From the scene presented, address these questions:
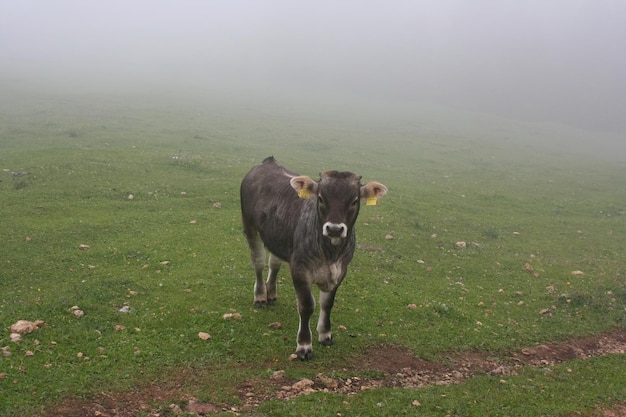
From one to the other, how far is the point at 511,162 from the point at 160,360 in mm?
37356

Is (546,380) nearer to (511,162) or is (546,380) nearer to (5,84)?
(511,162)

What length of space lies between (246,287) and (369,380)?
411cm

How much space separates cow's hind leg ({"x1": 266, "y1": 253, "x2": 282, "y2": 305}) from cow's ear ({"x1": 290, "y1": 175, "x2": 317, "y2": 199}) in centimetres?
221

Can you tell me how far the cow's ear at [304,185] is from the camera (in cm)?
886

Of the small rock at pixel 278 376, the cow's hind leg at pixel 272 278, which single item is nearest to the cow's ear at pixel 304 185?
the cow's hind leg at pixel 272 278

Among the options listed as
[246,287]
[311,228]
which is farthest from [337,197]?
[246,287]

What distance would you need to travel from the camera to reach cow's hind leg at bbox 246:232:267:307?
10917mm

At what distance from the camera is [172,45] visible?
5846 inches

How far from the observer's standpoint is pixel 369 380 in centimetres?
861

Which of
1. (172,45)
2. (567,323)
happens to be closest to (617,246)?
(567,323)

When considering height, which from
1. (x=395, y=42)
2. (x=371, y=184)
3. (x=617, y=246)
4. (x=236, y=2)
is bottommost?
(x=617, y=246)

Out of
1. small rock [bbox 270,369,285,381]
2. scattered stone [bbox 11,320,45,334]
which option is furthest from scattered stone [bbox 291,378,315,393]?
scattered stone [bbox 11,320,45,334]

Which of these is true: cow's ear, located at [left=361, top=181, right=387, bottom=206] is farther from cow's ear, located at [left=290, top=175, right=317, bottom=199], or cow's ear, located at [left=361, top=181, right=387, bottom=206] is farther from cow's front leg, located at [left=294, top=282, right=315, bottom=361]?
cow's front leg, located at [left=294, top=282, right=315, bottom=361]

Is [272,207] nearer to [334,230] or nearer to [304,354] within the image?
[334,230]
